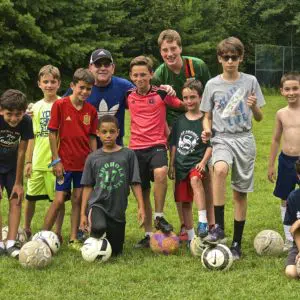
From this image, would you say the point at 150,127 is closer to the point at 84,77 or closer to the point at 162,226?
the point at 84,77

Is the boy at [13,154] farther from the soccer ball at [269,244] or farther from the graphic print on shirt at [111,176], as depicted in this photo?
the soccer ball at [269,244]

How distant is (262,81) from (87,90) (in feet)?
98.6

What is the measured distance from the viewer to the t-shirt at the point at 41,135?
24.0ft

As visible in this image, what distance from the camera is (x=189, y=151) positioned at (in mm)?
6855

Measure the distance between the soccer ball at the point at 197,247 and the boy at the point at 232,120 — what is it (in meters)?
0.26

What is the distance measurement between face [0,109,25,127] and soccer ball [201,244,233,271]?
2.46 meters

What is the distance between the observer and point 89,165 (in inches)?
256

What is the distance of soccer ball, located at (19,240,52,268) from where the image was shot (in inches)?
232

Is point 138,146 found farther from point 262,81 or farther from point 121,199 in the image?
point 262,81

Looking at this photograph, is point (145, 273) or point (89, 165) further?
point (89, 165)

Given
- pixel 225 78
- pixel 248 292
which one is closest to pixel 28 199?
pixel 225 78

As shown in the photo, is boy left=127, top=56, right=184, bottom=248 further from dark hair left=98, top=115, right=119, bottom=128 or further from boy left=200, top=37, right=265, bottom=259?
boy left=200, top=37, right=265, bottom=259

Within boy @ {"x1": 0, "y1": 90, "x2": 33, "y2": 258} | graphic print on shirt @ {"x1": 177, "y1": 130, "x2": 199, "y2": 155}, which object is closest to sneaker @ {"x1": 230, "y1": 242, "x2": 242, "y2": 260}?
graphic print on shirt @ {"x1": 177, "y1": 130, "x2": 199, "y2": 155}

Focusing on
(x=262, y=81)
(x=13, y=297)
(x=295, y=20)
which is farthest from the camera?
(x=295, y=20)
